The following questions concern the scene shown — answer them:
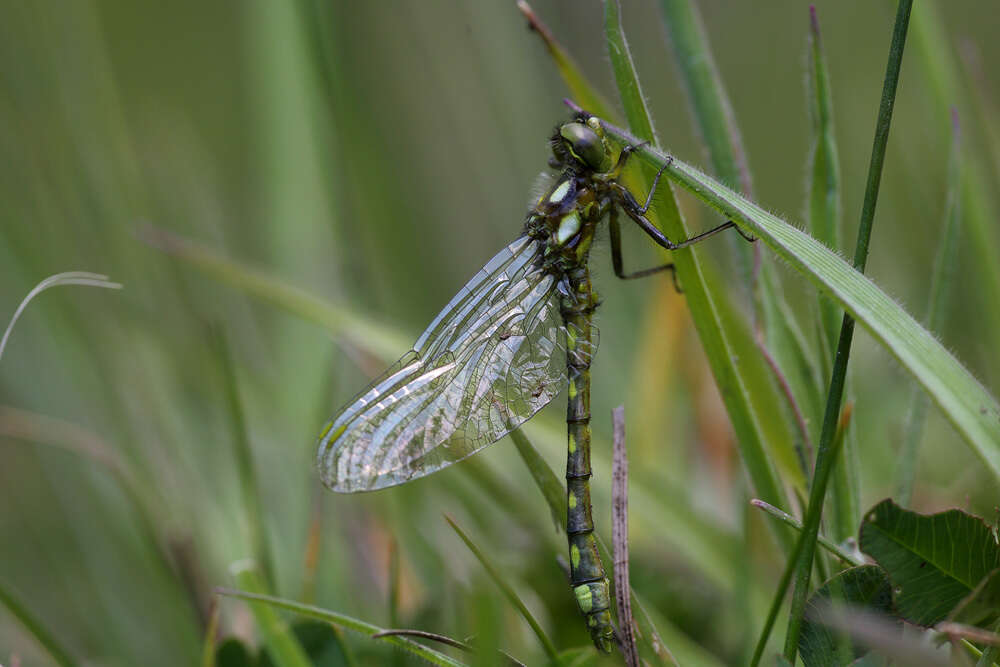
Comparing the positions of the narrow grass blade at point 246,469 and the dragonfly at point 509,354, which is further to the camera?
the dragonfly at point 509,354

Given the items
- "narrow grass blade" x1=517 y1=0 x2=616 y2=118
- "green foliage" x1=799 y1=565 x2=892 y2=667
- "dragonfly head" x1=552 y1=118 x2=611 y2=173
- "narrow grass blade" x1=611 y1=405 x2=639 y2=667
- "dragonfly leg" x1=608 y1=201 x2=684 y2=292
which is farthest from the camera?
"dragonfly leg" x1=608 y1=201 x2=684 y2=292

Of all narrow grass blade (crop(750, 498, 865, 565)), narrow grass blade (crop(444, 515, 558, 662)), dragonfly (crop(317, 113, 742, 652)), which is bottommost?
narrow grass blade (crop(444, 515, 558, 662))

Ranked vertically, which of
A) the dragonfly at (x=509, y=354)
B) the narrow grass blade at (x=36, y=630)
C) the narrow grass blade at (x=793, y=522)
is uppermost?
the dragonfly at (x=509, y=354)

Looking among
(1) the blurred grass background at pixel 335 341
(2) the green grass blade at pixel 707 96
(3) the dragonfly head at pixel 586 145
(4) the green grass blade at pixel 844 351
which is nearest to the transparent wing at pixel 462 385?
(1) the blurred grass background at pixel 335 341

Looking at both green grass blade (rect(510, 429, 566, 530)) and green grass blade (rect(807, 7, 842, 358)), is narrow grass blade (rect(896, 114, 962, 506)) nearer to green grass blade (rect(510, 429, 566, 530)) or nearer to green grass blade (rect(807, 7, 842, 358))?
green grass blade (rect(807, 7, 842, 358))

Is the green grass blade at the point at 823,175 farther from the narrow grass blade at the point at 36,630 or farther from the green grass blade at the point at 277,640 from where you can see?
the narrow grass blade at the point at 36,630

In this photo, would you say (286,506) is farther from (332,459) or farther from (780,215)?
(780,215)

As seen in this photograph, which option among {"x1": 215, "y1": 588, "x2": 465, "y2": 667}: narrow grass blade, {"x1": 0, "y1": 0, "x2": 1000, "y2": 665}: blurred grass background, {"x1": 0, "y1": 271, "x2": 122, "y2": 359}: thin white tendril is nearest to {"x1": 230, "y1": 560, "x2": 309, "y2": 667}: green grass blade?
{"x1": 215, "y1": 588, "x2": 465, "y2": 667}: narrow grass blade
